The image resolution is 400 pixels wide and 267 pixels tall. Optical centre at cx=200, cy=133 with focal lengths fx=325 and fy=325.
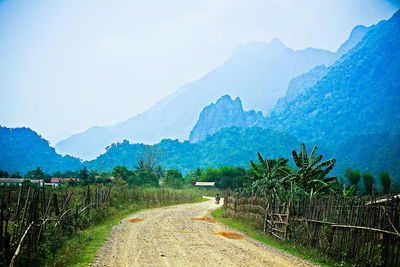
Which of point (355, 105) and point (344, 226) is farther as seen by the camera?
point (355, 105)

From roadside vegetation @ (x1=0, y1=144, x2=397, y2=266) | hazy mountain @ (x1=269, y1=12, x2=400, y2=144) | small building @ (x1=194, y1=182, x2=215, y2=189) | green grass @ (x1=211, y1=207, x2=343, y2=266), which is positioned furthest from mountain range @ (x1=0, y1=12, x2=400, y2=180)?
→ green grass @ (x1=211, y1=207, x2=343, y2=266)

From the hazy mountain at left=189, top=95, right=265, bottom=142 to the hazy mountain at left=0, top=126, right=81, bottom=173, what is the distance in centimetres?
7020

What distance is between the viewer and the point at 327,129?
144375 mm

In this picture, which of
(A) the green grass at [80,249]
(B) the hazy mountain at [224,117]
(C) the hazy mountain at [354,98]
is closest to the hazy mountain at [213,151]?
(C) the hazy mountain at [354,98]

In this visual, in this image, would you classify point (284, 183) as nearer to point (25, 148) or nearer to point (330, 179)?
point (330, 179)

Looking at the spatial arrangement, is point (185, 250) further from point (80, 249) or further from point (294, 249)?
point (294, 249)

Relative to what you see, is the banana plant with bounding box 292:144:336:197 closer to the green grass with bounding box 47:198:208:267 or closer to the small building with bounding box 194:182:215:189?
the green grass with bounding box 47:198:208:267

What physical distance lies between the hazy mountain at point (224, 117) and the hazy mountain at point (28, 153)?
70203 mm

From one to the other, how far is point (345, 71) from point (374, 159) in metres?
82.7

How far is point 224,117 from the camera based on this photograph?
582 feet

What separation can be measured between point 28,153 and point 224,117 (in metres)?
96.1

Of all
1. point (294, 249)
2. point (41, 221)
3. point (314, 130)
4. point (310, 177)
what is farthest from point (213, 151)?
point (41, 221)

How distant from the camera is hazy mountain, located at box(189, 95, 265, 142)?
174 meters

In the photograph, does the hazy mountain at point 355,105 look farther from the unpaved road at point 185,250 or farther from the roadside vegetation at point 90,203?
the unpaved road at point 185,250
